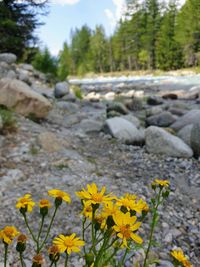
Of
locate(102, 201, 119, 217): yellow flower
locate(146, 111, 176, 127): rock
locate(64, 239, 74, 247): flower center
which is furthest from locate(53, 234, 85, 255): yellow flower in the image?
locate(146, 111, 176, 127): rock

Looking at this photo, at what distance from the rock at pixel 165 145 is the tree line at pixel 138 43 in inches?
430

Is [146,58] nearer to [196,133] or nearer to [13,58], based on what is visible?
[13,58]

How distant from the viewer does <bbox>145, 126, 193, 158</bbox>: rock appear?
5332 millimetres

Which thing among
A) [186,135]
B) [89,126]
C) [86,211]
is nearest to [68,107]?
[89,126]

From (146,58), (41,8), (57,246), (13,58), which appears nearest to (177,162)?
(57,246)

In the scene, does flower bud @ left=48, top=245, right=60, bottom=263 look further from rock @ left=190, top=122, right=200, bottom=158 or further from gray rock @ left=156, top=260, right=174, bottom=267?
rock @ left=190, top=122, right=200, bottom=158

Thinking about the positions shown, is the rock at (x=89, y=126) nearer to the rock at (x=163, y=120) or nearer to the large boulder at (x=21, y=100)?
the large boulder at (x=21, y=100)

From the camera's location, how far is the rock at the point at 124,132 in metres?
6.02

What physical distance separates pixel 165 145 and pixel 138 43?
154 feet

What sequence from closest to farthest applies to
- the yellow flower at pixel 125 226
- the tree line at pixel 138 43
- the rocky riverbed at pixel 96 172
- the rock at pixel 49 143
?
the yellow flower at pixel 125 226
the rocky riverbed at pixel 96 172
the rock at pixel 49 143
the tree line at pixel 138 43

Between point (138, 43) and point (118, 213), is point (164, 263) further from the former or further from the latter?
point (138, 43)

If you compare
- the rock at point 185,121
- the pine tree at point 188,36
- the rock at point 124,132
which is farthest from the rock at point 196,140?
the pine tree at point 188,36

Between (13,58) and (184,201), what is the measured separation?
1061cm

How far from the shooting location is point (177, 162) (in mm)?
5051
